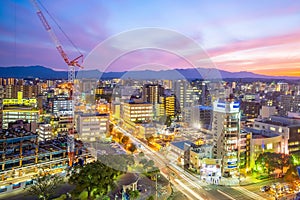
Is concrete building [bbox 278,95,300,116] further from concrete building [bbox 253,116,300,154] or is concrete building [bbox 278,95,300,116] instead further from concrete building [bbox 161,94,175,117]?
concrete building [bbox 253,116,300,154]

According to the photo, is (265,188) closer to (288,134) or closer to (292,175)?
(292,175)

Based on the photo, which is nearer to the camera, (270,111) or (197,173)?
(197,173)

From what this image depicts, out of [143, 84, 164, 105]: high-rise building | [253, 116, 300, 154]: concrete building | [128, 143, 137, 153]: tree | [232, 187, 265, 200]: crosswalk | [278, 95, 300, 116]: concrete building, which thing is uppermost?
[143, 84, 164, 105]: high-rise building

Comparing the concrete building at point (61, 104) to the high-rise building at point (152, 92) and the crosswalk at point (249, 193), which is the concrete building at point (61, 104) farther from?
the crosswalk at point (249, 193)

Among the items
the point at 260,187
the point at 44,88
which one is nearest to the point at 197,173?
the point at 260,187

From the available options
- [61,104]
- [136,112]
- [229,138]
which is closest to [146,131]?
[136,112]

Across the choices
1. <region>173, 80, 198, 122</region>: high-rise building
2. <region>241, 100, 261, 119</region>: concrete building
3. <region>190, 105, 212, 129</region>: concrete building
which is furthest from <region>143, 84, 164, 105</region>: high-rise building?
<region>241, 100, 261, 119</region>: concrete building

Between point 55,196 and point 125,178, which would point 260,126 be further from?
point 55,196

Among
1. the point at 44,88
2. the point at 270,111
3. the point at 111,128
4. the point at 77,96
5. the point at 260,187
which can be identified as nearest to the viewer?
the point at 260,187

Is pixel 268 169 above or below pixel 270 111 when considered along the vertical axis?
below
